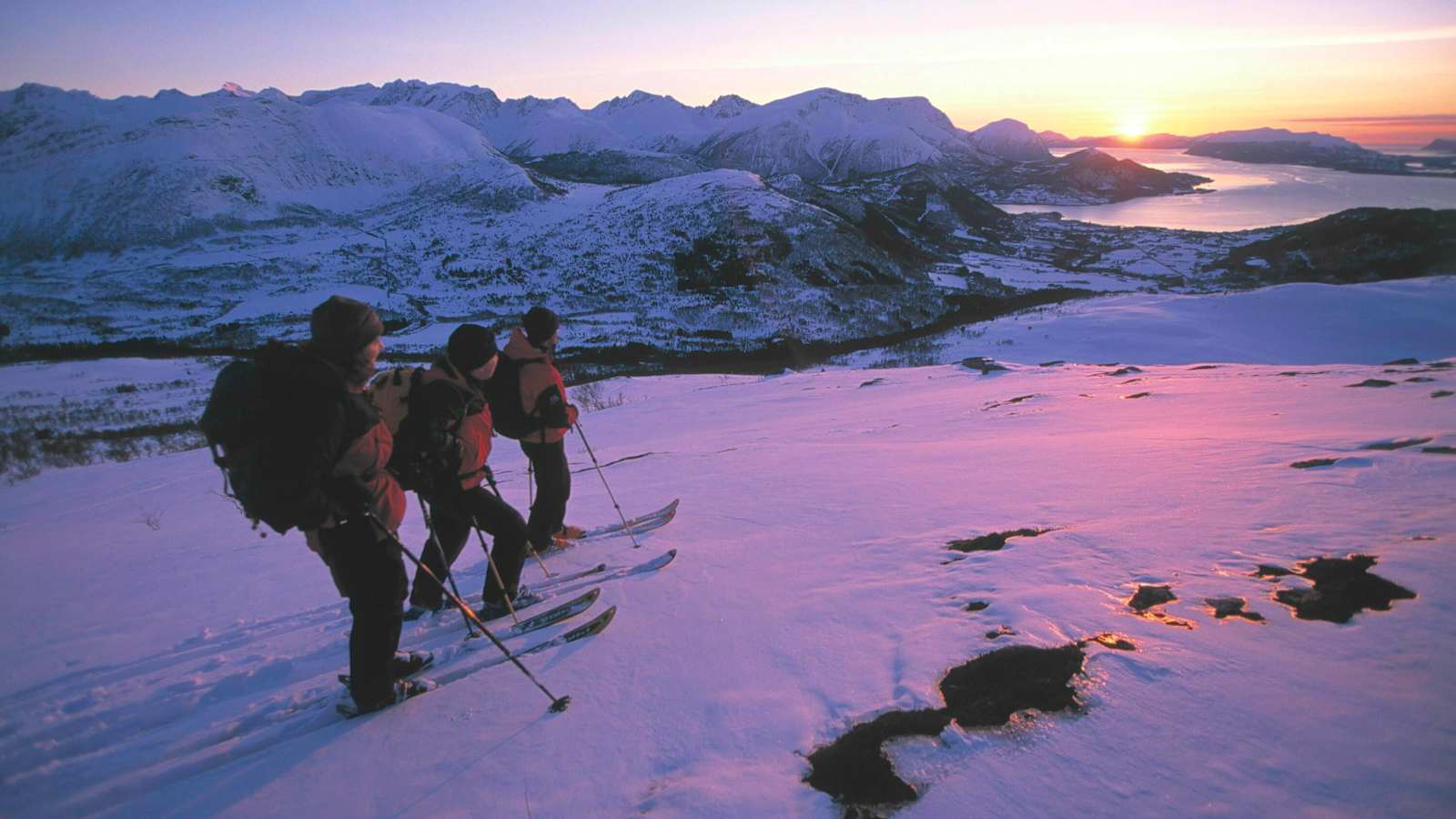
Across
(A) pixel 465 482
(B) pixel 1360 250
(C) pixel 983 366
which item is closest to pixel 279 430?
(A) pixel 465 482

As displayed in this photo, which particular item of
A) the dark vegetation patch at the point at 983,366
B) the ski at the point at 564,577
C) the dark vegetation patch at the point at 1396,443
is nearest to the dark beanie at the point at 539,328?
the ski at the point at 564,577

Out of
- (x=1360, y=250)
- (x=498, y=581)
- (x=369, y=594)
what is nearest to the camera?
(x=369, y=594)

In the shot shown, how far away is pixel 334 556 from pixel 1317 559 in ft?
19.4

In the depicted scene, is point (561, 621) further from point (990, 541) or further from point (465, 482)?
point (990, 541)

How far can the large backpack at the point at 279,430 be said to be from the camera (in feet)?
9.14

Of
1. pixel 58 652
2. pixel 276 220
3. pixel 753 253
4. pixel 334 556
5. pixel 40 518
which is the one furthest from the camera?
pixel 276 220

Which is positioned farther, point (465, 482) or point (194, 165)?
point (194, 165)

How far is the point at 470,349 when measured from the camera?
4391 millimetres

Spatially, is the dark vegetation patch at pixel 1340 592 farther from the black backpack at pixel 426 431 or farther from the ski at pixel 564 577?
the black backpack at pixel 426 431

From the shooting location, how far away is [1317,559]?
4.05m

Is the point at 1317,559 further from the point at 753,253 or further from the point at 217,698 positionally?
the point at 753,253

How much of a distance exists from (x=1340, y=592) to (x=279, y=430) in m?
5.70

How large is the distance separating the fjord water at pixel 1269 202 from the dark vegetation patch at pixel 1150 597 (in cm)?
14270

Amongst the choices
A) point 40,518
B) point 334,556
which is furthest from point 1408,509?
point 40,518
